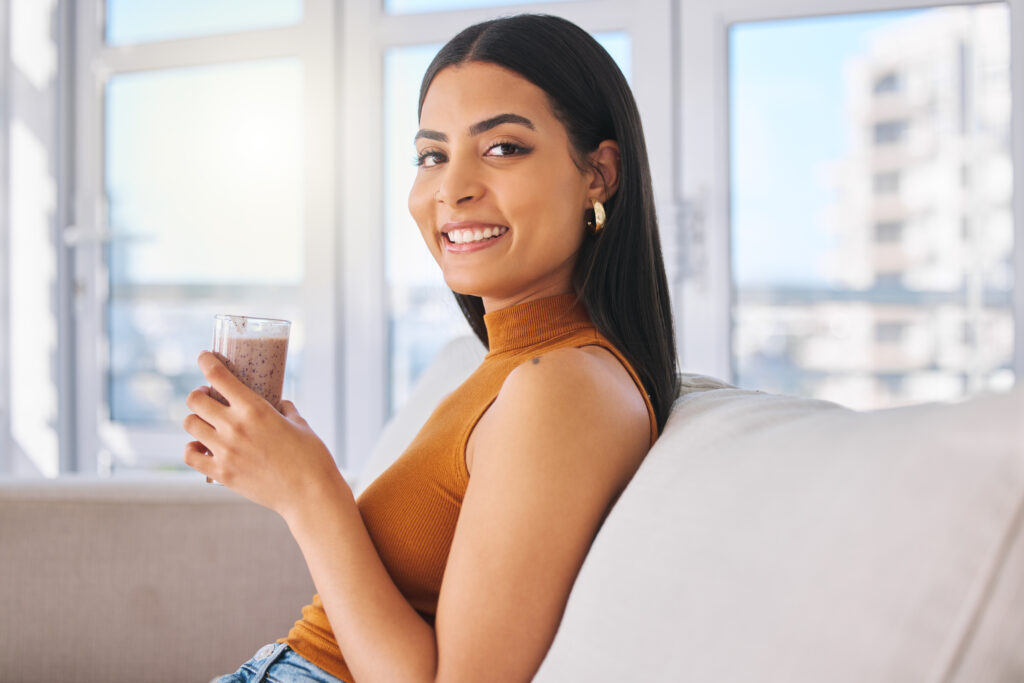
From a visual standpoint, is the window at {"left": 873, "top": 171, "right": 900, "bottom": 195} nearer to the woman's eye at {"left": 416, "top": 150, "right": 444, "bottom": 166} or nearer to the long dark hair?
the long dark hair

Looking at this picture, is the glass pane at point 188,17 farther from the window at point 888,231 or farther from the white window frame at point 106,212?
the window at point 888,231

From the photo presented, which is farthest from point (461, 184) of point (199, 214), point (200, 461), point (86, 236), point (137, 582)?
point (86, 236)

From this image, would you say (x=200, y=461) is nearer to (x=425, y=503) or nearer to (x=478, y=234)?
(x=425, y=503)

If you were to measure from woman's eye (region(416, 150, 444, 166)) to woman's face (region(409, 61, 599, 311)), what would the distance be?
0.03 meters

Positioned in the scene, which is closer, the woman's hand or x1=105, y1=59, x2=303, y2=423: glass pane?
the woman's hand

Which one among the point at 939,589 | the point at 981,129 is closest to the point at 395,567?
the point at 939,589

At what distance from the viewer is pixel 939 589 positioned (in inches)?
19.4

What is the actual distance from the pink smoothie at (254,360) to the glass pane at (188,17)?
2450mm

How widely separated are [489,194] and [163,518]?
37.0 inches

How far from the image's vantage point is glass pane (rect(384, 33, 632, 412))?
118 inches

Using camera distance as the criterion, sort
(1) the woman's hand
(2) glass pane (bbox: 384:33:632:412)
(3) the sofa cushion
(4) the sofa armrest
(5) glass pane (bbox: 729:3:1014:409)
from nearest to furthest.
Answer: (3) the sofa cushion < (1) the woman's hand < (4) the sofa armrest < (5) glass pane (bbox: 729:3:1014:409) < (2) glass pane (bbox: 384:33:632:412)

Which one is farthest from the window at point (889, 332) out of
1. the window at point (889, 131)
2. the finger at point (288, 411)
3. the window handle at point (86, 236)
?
the window handle at point (86, 236)

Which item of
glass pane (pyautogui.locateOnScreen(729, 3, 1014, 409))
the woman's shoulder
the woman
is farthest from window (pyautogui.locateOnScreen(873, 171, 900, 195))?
the woman's shoulder

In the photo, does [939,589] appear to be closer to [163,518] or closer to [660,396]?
[660,396]
